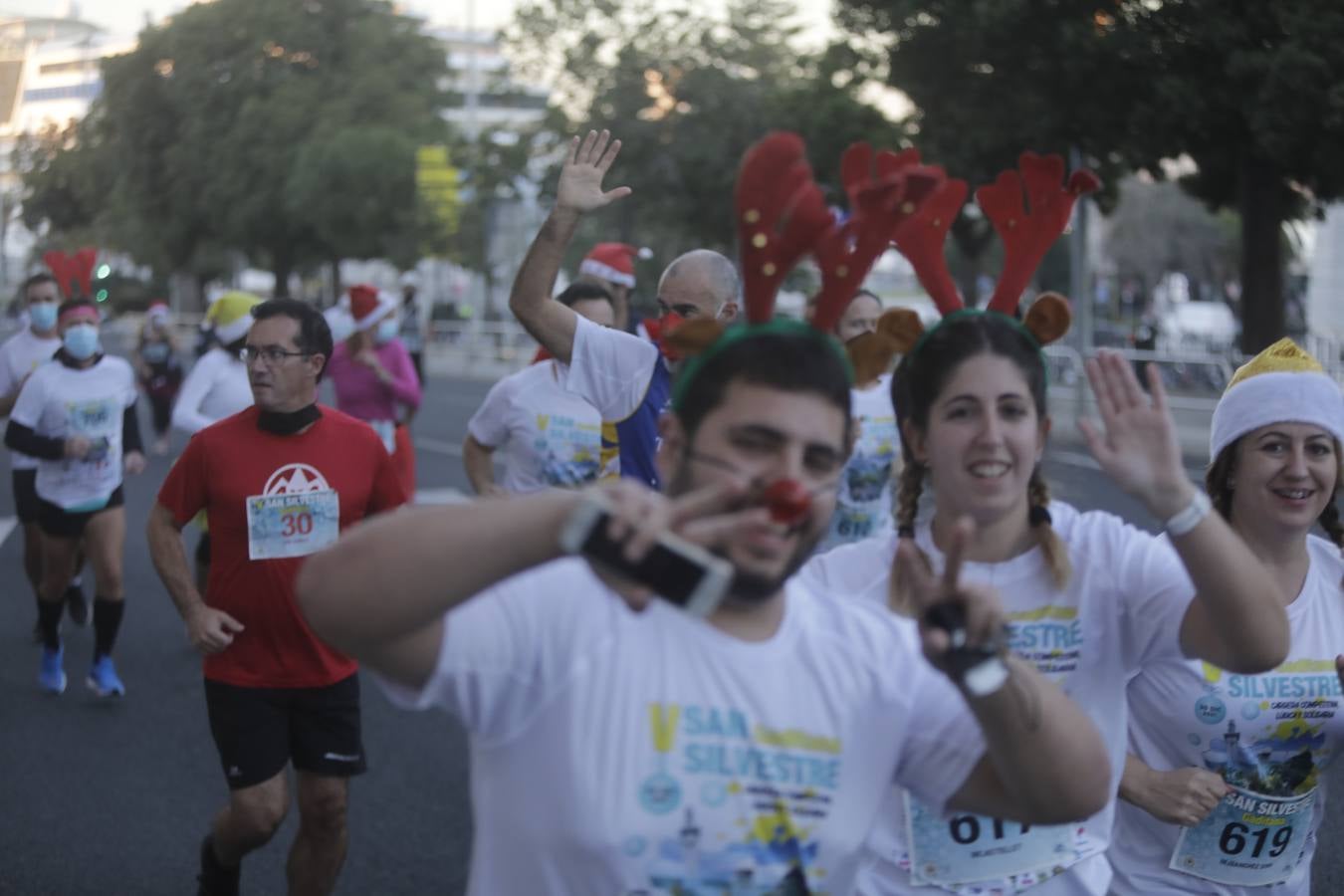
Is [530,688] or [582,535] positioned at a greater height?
[582,535]

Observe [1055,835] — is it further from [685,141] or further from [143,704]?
[685,141]

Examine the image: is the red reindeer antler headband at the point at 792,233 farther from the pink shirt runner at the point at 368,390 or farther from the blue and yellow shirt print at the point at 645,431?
the pink shirt runner at the point at 368,390

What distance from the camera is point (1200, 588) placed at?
2693mm

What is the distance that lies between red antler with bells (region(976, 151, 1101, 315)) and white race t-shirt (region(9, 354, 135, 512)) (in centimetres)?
643

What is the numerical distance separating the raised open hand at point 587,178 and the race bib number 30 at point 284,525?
1207 mm

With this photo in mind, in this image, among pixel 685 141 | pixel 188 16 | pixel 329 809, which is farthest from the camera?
pixel 188 16

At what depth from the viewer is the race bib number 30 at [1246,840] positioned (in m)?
3.70

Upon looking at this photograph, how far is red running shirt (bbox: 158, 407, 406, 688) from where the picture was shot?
5180 mm

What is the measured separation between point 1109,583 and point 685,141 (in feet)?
93.4

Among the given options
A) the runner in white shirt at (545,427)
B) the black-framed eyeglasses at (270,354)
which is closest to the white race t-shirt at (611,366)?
the black-framed eyeglasses at (270,354)

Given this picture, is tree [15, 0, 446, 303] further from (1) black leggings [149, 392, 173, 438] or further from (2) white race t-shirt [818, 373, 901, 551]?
(2) white race t-shirt [818, 373, 901, 551]

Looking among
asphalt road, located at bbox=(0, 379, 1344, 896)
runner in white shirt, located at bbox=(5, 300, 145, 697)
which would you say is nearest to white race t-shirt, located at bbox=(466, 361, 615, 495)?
asphalt road, located at bbox=(0, 379, 1344, 896)

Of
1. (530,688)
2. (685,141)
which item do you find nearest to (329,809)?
(530,688)

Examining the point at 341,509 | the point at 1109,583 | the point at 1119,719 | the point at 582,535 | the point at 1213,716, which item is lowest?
the point at 341,509
